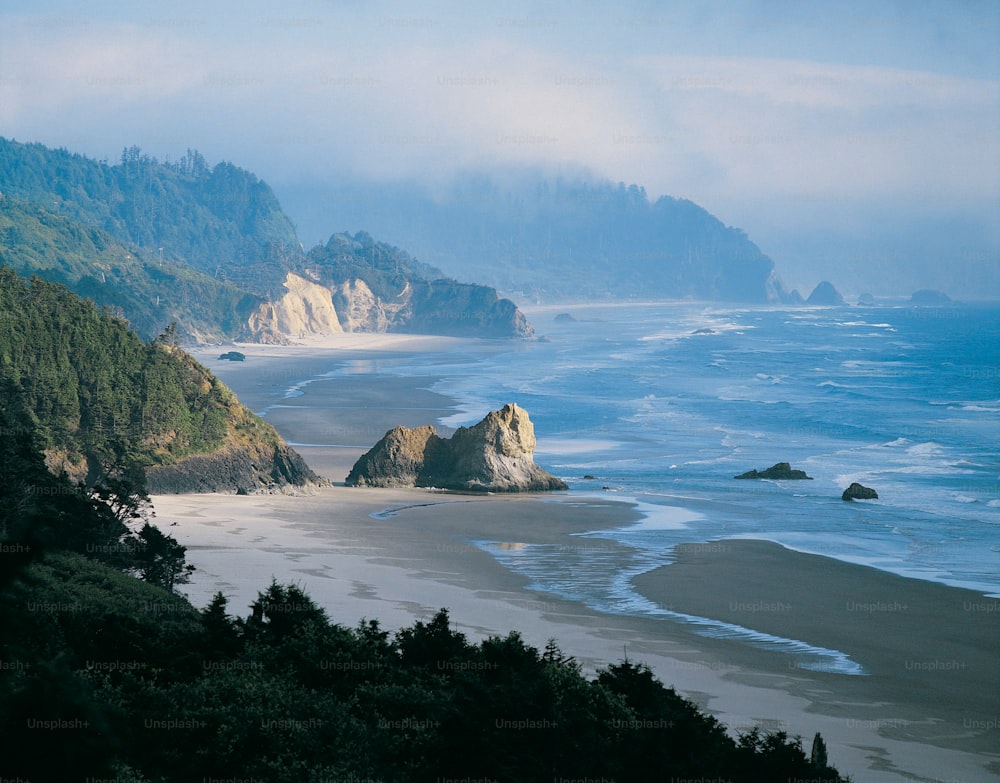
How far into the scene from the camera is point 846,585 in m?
26.8

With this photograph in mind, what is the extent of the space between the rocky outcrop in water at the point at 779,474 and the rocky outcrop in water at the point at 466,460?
28.2 ft

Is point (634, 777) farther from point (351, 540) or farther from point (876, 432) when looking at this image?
point (876, 432)

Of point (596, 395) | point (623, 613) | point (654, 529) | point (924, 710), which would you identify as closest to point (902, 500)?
point (654, 529)

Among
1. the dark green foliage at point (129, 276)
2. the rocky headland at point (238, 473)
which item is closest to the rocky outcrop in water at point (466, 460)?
the rocky headland at point (238, 473)

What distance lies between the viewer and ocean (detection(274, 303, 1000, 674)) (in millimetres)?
29766

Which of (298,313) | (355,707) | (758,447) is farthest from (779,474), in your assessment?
(298,313)

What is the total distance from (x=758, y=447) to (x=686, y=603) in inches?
1284

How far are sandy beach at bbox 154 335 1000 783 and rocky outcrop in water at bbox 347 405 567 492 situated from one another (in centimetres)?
156

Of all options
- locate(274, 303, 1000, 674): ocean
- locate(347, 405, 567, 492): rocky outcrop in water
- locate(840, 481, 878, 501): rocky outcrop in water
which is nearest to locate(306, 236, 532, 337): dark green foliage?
locate(274, 303, 1000, 674): ocean

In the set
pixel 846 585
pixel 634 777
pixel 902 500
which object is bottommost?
pixel 634 777

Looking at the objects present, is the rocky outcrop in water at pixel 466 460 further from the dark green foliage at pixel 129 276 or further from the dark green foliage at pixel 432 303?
the dark green foliage at pixel 432 303

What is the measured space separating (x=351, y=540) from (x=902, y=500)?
69.6ft

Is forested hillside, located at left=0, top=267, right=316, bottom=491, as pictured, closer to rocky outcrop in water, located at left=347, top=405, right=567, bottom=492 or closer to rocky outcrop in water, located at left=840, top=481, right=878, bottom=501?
rocky outcrop in water, located at left=347, top=405, right=567, bottom=492

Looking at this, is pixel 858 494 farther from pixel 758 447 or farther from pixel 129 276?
pixel 129 276
